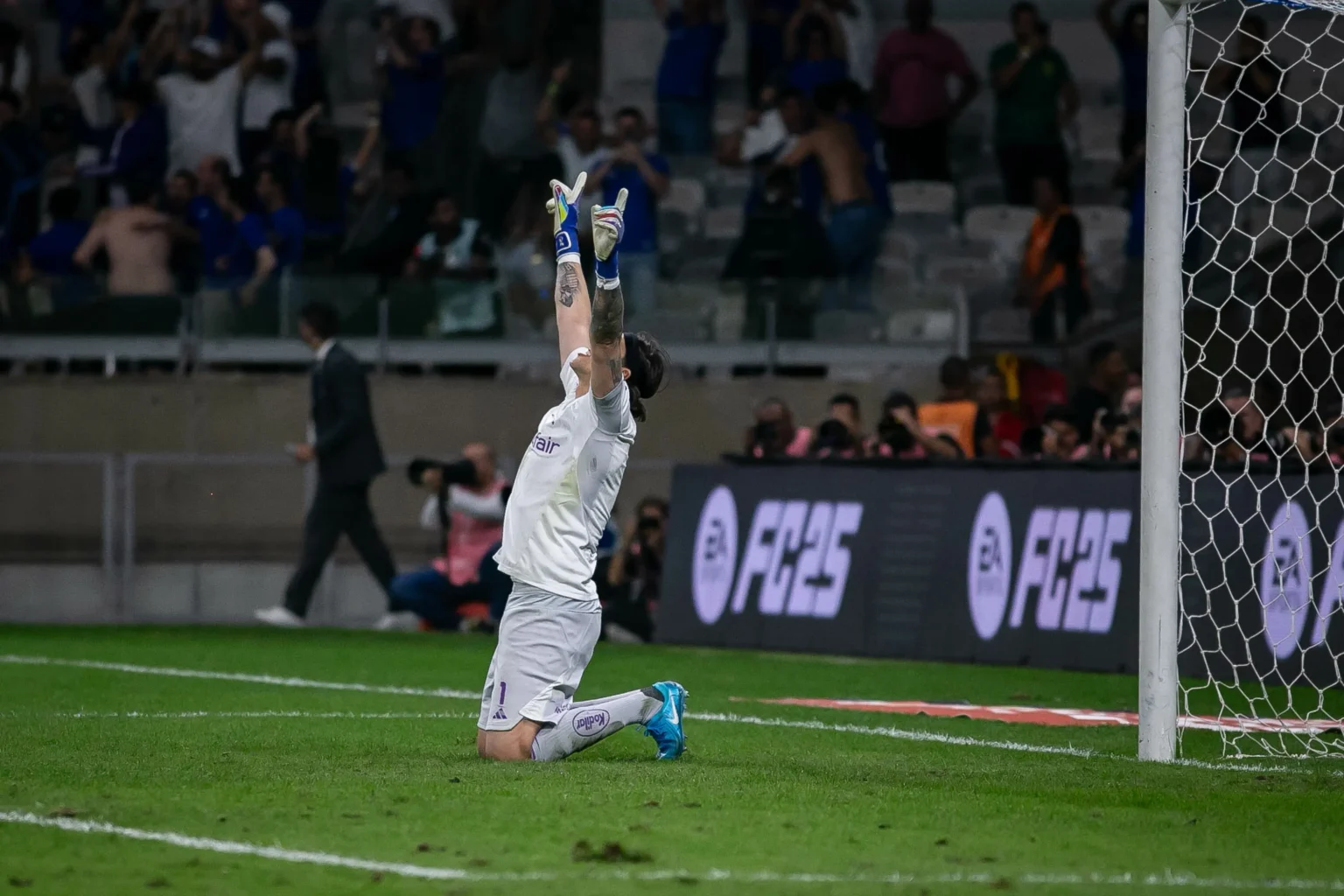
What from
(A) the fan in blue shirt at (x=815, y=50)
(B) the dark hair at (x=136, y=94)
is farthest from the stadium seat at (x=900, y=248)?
(B) the dark hair at (x=136, y=94)

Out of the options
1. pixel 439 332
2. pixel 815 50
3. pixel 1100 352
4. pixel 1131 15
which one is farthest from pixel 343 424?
pixel 1131 15

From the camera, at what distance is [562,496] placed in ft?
26.6

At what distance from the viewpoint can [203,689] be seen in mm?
11328

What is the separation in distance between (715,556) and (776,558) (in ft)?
1.86

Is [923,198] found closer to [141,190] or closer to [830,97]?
[830,97]

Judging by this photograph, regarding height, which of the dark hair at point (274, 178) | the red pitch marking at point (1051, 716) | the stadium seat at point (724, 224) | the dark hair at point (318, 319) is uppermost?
the dark hair at point (274, 178)

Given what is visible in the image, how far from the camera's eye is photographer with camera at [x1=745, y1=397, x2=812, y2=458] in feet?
53.1

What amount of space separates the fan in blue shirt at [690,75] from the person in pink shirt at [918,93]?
1.76 m

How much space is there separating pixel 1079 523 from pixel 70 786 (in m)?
7.49

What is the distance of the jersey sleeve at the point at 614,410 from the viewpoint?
7801 millimetres

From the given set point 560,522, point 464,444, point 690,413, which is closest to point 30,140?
point 464,444

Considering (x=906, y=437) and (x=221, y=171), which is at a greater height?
(x=221, y=171)

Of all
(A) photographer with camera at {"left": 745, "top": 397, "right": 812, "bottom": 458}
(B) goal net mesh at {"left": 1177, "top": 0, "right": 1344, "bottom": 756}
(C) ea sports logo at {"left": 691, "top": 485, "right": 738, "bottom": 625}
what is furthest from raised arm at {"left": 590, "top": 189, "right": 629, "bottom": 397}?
(A) photographer with camera at {"left": 745, "top": 397, "right": 812, "bottom": 458}

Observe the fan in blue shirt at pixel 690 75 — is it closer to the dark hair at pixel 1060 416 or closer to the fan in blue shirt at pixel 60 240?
the fan in blue shirt at pixel 60 240
